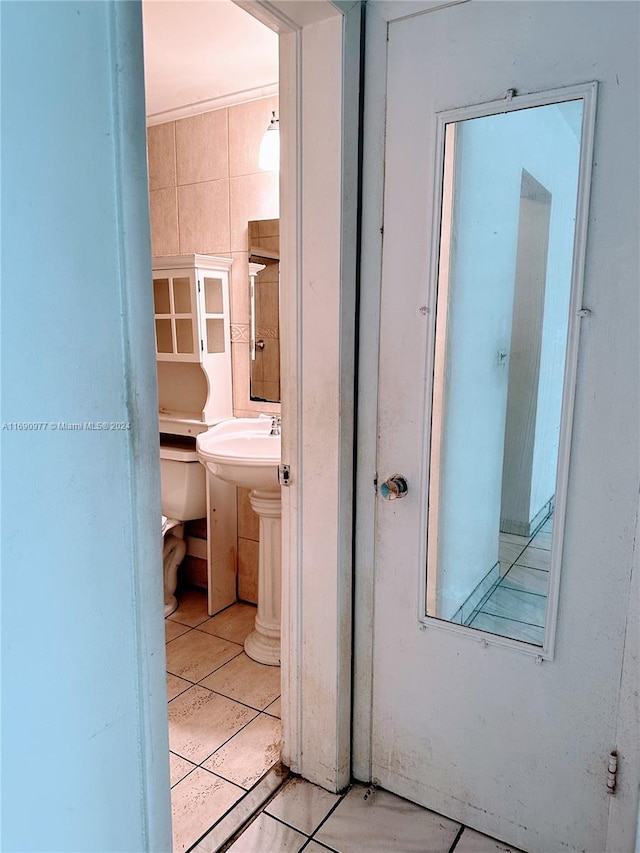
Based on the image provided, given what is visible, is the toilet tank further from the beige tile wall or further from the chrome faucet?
the chrome faucet

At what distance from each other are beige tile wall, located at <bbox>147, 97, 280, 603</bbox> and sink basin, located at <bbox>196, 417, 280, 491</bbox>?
14cm

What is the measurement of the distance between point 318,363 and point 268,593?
1162 mm

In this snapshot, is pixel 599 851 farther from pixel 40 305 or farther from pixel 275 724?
pixel 40 305

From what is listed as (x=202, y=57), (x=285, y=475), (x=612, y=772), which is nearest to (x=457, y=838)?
(x=612, y=772)

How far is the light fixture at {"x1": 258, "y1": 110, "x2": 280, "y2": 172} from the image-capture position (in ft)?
7.34

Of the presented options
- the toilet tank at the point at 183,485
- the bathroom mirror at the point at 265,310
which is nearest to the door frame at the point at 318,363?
the bathroom mirror at the point at 265,310

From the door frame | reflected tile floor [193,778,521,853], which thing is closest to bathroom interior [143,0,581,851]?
reflected tile floor [193,778,521,853]

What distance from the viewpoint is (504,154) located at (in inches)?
52.3

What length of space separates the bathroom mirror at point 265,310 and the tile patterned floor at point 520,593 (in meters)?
1.33

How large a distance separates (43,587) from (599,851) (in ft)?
4.80

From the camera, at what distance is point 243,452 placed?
2258mm

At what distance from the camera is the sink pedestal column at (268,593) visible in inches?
90.0

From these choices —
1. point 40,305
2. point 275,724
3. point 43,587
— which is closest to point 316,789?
point 275,724

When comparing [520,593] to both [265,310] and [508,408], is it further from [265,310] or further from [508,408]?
[265,310]
